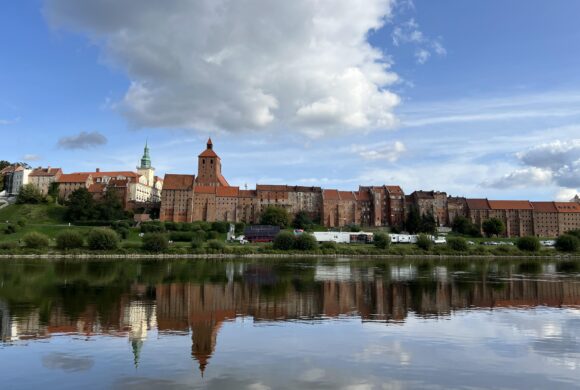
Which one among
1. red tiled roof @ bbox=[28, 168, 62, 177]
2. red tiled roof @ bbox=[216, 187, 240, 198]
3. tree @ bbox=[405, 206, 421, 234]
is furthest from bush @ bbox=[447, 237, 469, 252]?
red tiled roof @ bbox=[28, 168, 62, 177]

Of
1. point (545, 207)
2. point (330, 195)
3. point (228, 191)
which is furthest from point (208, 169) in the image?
point (545, 207)

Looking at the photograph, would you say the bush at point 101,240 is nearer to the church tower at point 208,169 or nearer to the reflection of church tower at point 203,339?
the reflection of church tower at point 203,339

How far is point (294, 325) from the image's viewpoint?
17.7m

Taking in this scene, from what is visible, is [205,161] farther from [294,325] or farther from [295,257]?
[294,325]

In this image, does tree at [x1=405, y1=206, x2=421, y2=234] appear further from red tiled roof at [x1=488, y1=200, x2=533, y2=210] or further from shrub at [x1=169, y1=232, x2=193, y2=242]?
shrub at [x1=169, y1=232, x2=193, y2=242]

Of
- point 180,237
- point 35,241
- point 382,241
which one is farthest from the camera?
point 180,237

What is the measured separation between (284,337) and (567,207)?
124 meters

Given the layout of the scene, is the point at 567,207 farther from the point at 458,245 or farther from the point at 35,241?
the point at 35,241

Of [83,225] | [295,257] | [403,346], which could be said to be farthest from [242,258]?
[403,346]

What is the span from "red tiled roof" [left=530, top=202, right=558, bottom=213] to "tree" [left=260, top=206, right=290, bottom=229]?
63.3m

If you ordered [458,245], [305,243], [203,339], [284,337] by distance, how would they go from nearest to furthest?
[203,339], [284,337], [305,243], [458,245]

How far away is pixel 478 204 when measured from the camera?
117 m

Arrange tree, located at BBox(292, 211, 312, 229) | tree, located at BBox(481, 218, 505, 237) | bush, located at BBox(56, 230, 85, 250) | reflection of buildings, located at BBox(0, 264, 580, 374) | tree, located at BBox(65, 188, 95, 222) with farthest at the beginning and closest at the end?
tree, located at BBox(481, 218, 505, 237)
tree, located at BBox(292, 211, 312, 229)
tree, located at BBox(65, 188, 95, 222)
bush, located at BBox(56, 230, 85, 250)
reflection of buildings, located at BBox(0, 264, 580, 374)

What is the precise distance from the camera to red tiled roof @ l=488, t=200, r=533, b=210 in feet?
382
